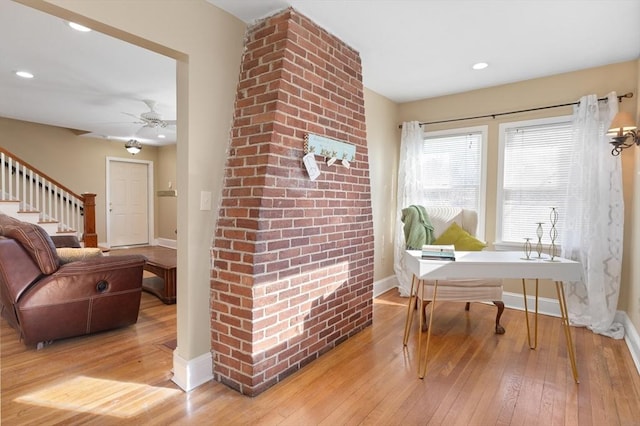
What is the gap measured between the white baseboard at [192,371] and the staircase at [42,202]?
13.4ft

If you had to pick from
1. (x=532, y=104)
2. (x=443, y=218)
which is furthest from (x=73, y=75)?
(x=532, y=104)

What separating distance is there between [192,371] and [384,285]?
2.64 metres

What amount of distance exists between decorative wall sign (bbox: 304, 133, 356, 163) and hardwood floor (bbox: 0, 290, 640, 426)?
151 centimetres

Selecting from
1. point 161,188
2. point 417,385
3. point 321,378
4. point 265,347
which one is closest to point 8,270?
point 265,347

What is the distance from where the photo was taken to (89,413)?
1.79m

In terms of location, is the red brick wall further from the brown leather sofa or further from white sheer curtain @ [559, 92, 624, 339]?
white sheer curtain @ [559, 92, 624, 339]

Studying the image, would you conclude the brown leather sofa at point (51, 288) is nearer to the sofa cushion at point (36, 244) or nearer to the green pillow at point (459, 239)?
the sofa cushion at point (36, 244)

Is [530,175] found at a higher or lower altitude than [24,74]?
lower

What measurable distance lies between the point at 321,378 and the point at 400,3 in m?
2.50

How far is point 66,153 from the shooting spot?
6.10 metres

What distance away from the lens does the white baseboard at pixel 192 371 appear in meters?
2.04

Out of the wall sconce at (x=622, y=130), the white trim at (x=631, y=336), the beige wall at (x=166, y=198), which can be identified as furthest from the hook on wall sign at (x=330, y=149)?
the beige wall at (x=166, y=198)

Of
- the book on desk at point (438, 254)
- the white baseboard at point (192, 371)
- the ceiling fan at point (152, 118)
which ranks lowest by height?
the white baseboard at point (192, 371)

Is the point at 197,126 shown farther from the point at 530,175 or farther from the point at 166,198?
the point at 166,198
